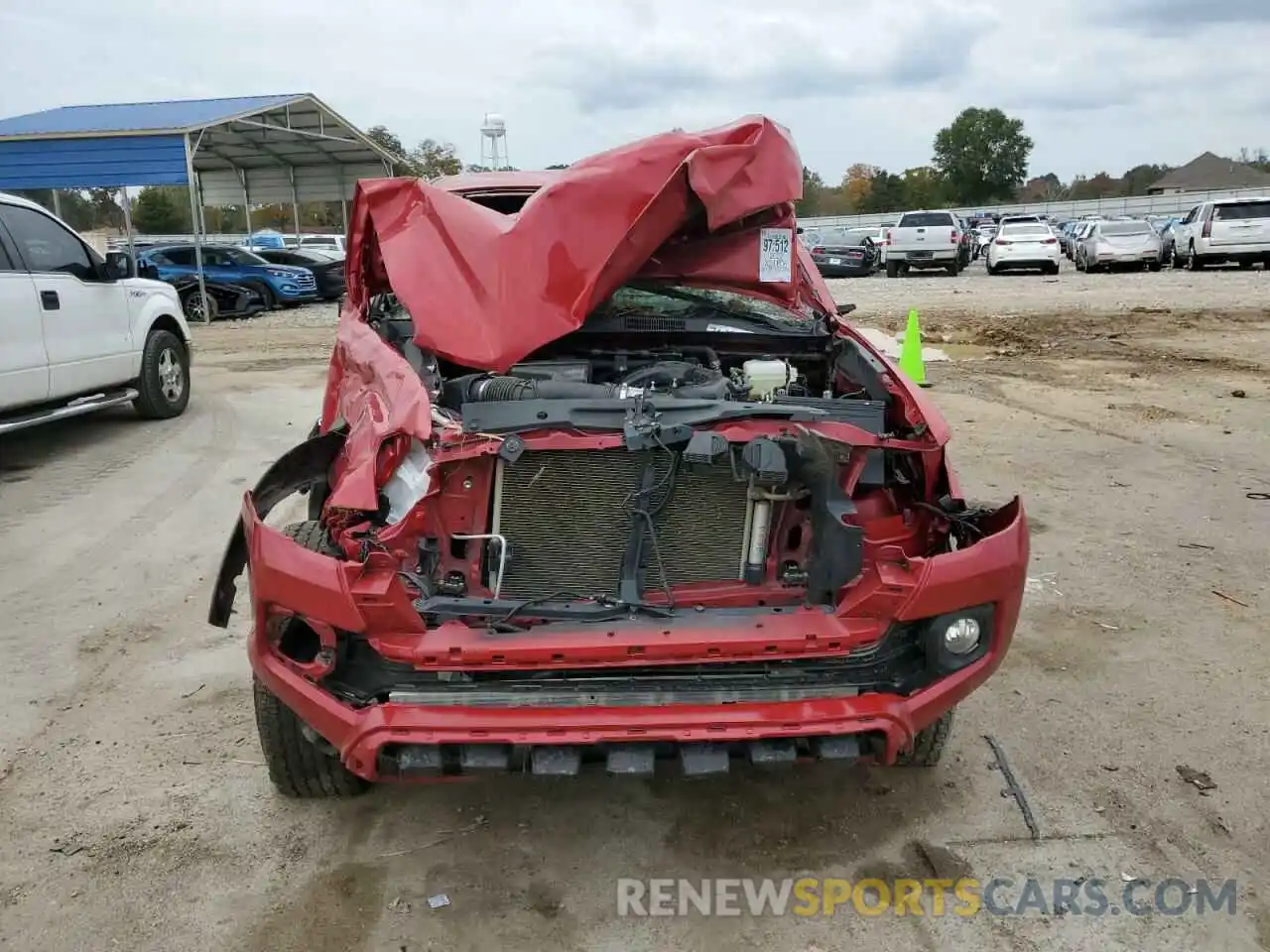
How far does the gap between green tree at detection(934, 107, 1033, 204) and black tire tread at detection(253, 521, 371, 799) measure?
75.6 m

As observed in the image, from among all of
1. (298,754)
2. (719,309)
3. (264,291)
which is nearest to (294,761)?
(298,754)

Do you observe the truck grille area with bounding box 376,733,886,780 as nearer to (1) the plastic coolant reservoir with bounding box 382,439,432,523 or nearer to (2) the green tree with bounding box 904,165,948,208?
(1) the plastic coolant reservoir with bounding box 382,439,432,523

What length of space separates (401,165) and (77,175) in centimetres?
971

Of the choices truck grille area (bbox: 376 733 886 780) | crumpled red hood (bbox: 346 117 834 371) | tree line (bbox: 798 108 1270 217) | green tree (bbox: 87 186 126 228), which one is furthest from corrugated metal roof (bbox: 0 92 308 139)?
tree line (bbox: 798 108 1270 217)

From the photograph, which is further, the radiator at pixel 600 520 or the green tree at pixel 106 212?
the green tree at pixel 106 212

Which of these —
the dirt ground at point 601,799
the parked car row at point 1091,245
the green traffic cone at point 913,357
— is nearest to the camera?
the dirt ground at point 601,799

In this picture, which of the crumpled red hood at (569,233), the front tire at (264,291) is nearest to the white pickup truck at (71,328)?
the crumpled red hood at (569,233)

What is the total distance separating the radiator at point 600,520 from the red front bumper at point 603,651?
0.23 m

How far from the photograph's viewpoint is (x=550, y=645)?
8.43 feet

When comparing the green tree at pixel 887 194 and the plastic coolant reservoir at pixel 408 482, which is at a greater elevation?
the green tree at pixel 887 194

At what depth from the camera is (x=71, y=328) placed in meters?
7.33

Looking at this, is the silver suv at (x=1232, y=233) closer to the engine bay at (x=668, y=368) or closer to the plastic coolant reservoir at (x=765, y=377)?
the engine bay at (x=668, y=368)

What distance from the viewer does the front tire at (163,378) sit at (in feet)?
27.6

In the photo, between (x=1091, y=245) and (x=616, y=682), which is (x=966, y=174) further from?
(x=616, y=682)
